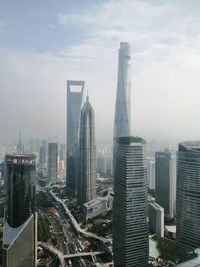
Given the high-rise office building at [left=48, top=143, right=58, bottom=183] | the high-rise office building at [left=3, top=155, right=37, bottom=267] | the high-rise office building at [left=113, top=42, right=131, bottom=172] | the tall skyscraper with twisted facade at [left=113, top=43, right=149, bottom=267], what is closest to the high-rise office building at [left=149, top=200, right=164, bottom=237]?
the tall skyscraper with twisted facade at [left=113, top=43, right=149, bottom=267]

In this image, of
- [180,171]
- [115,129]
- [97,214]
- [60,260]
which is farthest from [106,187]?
[180,171]

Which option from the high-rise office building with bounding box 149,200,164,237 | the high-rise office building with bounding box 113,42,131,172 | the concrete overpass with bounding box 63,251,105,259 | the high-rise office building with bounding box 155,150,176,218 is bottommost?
the concrete overpass with bounding box 63,251,105,259

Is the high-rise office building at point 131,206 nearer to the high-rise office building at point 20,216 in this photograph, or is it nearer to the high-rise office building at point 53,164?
the high-rise office building at point 20,216

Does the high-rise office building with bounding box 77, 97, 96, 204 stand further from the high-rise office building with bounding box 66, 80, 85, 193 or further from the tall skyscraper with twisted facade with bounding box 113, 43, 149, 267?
the tall skyscraper with twisted facade with bounding box 113, 43, 149, 267

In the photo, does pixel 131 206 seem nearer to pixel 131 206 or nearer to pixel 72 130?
pixel 131 206

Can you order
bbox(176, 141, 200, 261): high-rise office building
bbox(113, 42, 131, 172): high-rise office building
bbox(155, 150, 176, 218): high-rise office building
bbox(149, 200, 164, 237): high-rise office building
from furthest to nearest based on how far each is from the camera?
bbox(113, 42, 131, 172): high-rise office building, bbox(155, 150, 176, 218): high-rise office building, bbox(149, 200, 164, 237): high-rise office building, bbox(176, 141, 200, 261): high-rise office building
